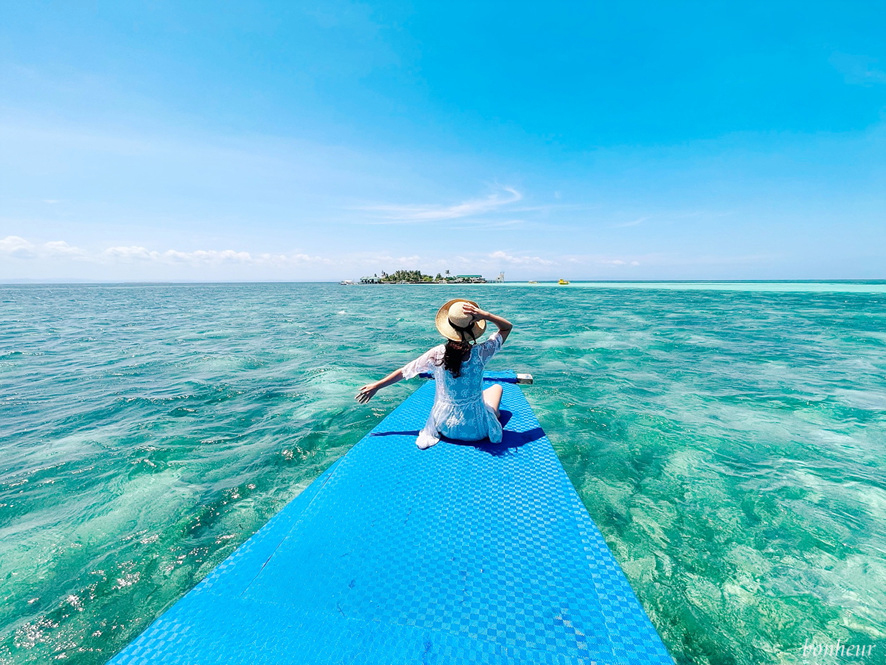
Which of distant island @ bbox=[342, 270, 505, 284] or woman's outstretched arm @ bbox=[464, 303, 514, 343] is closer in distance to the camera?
woman's outstretched arm @ bbox=[464, 303, 514, 343]

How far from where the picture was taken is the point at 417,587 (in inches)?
88.2

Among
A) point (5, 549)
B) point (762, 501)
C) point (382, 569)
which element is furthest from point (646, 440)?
point (5, 549)

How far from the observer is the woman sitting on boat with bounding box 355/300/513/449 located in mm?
3590

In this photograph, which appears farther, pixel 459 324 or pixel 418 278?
pixel 418 278

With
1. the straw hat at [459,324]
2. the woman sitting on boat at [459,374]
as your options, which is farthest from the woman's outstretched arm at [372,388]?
the straw hat at [459,324]

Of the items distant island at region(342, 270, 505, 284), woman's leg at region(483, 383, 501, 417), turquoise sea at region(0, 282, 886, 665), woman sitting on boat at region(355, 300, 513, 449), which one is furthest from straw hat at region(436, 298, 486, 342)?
distant island at region(342, 270, 505, 284)

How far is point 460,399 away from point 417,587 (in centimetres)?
192

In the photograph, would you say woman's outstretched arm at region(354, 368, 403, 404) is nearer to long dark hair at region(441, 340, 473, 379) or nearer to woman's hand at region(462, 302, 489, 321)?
long dark hair at region(441, 340, 473, 379)

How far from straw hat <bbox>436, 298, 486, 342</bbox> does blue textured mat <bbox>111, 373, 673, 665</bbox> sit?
1434mm

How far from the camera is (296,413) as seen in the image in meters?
6.89

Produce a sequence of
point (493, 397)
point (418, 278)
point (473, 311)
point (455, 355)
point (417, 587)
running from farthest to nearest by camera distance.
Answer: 1. point (418, 278)
2. point (493, 397)
3. point (455, 355)
4. point (473, 311)
5. point (417, 587)

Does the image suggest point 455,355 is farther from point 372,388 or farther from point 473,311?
point 372,388

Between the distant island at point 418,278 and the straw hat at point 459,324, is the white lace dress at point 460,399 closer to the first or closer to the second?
the straw hat at point 459,324

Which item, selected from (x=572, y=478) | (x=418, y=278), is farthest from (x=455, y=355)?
(x=418, y=278)
